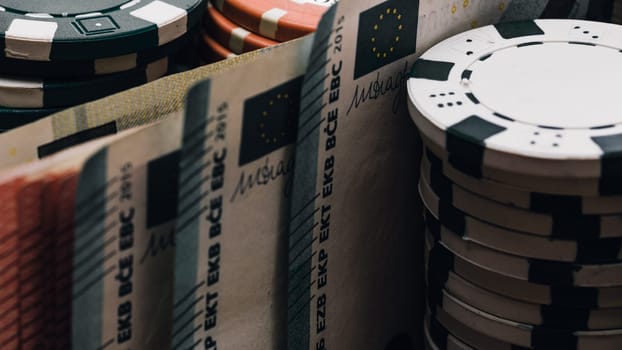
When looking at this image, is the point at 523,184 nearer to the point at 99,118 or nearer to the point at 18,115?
the point at 99,118

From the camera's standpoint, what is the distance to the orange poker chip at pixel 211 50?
1.39 m

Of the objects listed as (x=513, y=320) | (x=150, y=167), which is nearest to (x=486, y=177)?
(x=513, y=320)

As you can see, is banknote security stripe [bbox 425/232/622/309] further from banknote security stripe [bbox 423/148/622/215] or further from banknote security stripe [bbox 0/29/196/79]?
banknote security stripe [bbox 0/29/196/79]

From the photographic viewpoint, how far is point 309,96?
1.14 metres

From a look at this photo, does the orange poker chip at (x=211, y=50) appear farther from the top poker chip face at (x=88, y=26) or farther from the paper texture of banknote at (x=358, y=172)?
the paper texture of banknote at (x=358, y=172)

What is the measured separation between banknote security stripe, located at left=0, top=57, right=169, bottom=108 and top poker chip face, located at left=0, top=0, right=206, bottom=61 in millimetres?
36

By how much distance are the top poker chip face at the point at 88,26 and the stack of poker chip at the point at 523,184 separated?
1.06ft

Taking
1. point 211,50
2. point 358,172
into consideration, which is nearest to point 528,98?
point 358,172

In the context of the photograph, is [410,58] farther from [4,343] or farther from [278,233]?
[4,343]

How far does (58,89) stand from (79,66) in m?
0.04

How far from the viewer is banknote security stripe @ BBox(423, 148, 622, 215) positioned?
1086 mm

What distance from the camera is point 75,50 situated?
4.01ft

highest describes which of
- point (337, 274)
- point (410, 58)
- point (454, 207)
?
point (410, 58)

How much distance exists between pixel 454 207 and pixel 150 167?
362 mm
